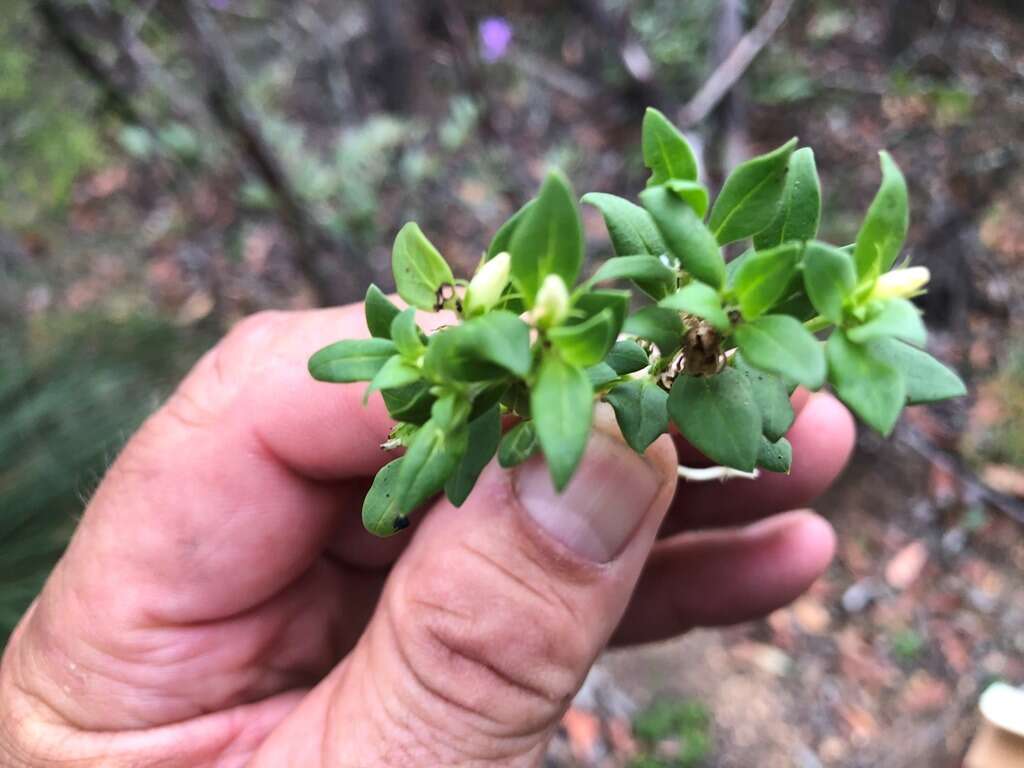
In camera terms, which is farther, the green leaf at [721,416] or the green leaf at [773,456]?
the green leaf at [773,456]

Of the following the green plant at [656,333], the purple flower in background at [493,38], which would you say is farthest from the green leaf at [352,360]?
the purple flower in background at [493,38]

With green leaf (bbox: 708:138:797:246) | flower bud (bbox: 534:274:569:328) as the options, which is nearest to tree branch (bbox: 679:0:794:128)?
green leaf (bbox: 708:138:797:246)

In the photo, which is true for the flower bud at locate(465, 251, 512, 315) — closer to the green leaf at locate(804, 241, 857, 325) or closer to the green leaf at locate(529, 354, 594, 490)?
the green leaf at locate(529, 354, 594, 490)

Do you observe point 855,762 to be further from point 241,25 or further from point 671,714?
point 241,25

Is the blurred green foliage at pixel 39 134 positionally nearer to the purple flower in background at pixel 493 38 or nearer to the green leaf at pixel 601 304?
the purple flower in background at pixel 493 38

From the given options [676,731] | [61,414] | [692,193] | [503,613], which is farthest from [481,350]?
[676,731]
